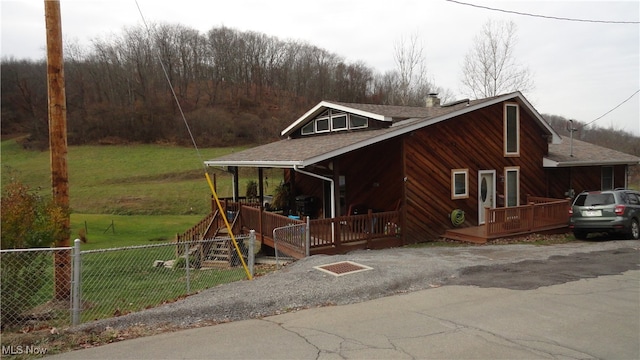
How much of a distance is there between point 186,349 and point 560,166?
17362 mm

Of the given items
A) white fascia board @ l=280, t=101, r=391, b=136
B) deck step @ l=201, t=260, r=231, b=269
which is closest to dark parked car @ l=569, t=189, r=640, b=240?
white fascia board @ l=280, t=101, r=391, b=136

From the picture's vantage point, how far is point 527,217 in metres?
15.3

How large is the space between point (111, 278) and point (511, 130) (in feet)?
52.5

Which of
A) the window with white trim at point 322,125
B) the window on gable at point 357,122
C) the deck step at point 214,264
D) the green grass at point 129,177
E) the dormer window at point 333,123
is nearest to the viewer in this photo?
the deck step at point 214,264

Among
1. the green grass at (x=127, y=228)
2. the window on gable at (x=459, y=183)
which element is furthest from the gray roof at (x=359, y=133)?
the green grass at (x=127, y=228)

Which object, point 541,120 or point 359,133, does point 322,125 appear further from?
point 541,120

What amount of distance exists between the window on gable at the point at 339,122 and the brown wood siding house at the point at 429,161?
0.04 metres

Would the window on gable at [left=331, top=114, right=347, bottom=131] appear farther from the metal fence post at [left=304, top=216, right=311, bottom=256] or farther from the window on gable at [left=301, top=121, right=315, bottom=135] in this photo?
the metal fence post at [left=304, top=216, right=311, bottom=256]

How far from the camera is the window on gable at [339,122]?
17.6 metres

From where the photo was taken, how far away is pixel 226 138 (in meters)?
65.9

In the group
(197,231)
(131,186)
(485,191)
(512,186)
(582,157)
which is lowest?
Result: (197,231)

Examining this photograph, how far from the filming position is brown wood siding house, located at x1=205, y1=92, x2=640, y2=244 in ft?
46.4

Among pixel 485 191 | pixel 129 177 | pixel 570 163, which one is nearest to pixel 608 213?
pixel 485 191

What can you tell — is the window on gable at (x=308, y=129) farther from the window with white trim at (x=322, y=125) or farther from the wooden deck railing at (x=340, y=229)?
the wooden deck railing at (x=340, y=229)
